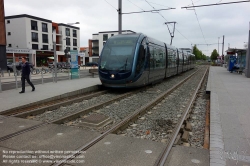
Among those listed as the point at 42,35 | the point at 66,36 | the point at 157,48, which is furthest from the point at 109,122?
the point at 66,36

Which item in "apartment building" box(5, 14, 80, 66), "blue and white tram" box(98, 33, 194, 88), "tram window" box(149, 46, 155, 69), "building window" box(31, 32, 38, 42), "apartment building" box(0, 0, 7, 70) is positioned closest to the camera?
"blue and white tram" box(98, 33, 194, 88)

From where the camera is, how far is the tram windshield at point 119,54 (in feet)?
32.6

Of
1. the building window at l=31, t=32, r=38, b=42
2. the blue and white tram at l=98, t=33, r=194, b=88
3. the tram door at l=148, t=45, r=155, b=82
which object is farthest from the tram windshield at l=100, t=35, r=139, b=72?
the building window at l=31, t=32, r=38, b=42

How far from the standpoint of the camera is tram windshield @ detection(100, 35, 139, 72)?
9.92m

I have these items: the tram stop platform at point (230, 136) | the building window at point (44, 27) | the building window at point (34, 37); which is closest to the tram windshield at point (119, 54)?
the tram stop platform at point (230, 136)

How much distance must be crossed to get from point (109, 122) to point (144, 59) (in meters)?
5.62

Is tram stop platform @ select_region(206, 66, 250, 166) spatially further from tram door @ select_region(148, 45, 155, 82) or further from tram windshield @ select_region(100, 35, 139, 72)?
tram door @ select_region(148, 45, 155, 82)

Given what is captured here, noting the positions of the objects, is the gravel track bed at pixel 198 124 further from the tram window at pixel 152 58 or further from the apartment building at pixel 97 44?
the apartment building at pixel 97 44

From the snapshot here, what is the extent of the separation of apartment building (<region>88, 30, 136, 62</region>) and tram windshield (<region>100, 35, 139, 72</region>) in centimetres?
6894

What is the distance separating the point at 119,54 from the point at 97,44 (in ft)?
244

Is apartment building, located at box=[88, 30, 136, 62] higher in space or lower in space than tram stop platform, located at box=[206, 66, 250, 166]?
higher

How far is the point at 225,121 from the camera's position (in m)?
5.50

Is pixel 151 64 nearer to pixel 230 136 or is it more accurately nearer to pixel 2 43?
pixel 230 136

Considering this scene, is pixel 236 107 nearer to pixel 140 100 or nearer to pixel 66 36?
pixel 140 100
